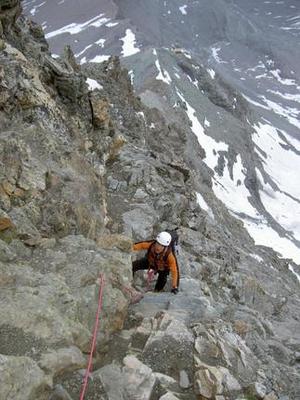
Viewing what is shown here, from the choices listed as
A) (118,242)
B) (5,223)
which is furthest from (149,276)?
(5,223)

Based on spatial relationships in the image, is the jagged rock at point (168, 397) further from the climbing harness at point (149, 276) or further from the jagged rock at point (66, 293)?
the climbing harness at point (149, 276)

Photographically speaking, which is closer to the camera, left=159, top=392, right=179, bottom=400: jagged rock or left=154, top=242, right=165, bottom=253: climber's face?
left=159, top=392, right=179, bottom=400: jagged rock

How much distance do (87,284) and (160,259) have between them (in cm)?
297

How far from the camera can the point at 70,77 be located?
1820 centimetres

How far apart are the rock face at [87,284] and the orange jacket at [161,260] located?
0.40 m

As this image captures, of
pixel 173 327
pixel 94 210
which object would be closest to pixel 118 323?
pixel 173 327

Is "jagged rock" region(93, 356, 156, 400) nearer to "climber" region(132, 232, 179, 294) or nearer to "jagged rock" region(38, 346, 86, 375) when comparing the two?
"jagged rock" region(38, 346, 86, 375)

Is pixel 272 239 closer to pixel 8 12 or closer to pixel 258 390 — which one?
pixel 8 12

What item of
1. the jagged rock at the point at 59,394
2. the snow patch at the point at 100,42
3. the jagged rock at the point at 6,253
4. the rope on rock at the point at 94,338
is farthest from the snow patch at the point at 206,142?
the snow patch at the point at 100,42

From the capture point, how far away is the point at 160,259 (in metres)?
12.3

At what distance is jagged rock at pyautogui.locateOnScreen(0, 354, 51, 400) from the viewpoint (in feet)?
22.7

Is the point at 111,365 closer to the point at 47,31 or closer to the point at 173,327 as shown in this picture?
the point at 173,327

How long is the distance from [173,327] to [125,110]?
22.9 metres

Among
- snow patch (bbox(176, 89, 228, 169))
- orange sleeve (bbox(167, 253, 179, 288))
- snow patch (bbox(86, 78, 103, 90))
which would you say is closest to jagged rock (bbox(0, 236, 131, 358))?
orange sleeve (bbox(167, 253, 179, 288))
